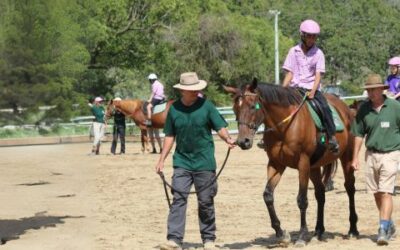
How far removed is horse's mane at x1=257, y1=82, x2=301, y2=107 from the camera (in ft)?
33.4

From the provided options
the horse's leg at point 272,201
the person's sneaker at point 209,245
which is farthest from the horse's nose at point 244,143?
the person's sneaker at point 209,245

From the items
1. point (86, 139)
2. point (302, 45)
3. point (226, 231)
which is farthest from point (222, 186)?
point (86, 139)

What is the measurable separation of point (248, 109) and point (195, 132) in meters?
0.74

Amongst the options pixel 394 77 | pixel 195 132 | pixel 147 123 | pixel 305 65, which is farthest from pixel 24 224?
pixel 147 123

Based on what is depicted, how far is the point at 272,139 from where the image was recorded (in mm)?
10297

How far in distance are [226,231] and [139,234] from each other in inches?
45.7

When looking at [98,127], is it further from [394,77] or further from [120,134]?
[394,77]

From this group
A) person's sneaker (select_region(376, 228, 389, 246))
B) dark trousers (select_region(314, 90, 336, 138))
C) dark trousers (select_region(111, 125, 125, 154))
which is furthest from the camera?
dark trousers (select_region(111, 125, 125, 154))

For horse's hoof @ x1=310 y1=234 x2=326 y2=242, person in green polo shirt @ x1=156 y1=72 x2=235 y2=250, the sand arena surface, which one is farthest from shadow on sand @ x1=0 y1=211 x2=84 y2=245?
horse's hoof @ x1=310 y1=234 x2=326 y2=242

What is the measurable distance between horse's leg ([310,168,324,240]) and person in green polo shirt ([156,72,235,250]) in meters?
1.64

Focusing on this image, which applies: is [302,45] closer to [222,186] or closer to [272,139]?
[272,139]

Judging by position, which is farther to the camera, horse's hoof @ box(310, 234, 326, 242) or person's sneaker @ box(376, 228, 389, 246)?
horse's hoof @ box(310, 234, 326, 242)

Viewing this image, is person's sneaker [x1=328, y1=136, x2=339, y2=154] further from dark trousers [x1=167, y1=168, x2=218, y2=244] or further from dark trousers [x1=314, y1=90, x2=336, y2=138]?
dark trousers [x1=167, y1=168, x2=218, y2=244]

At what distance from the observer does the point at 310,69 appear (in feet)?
35.4
